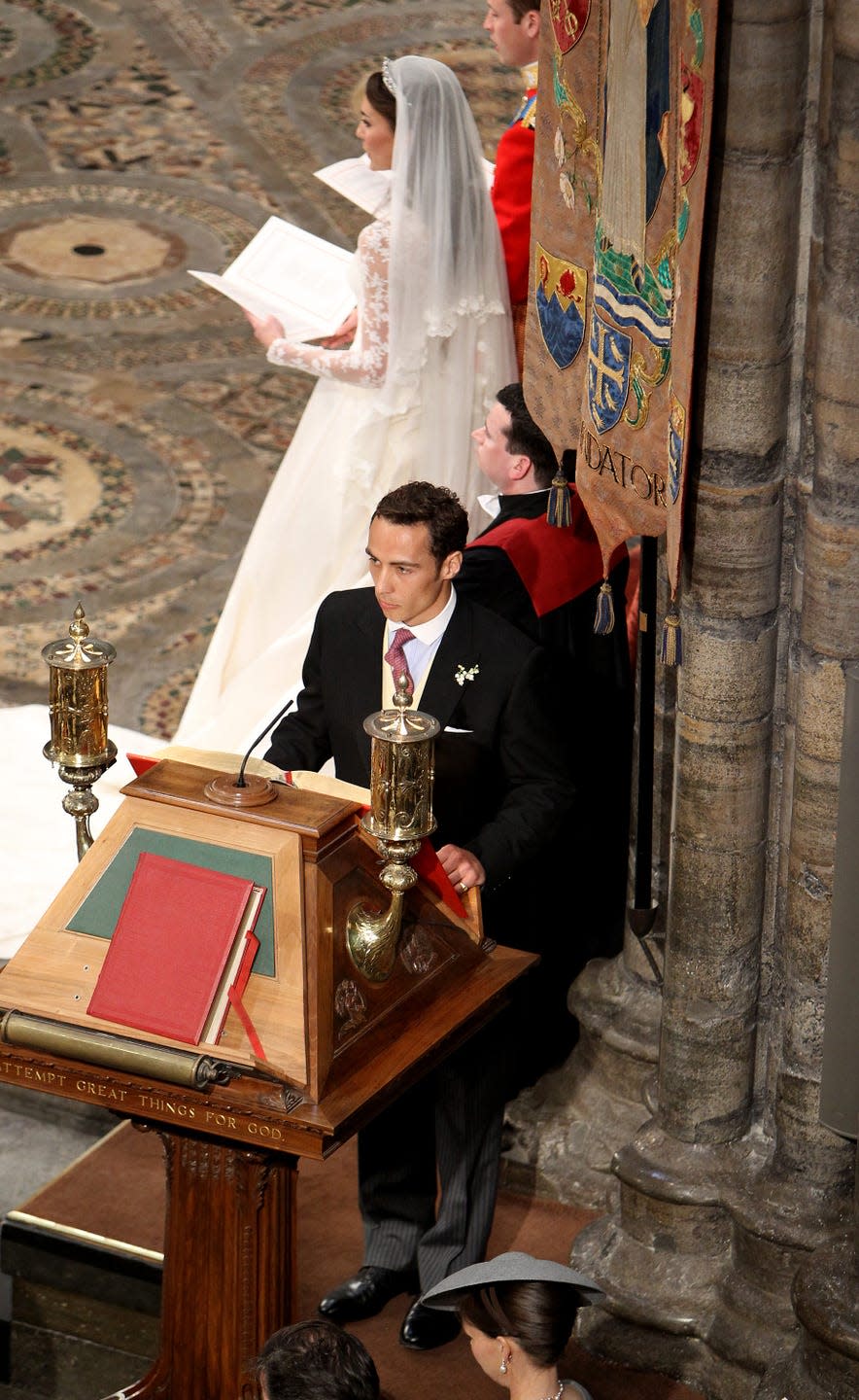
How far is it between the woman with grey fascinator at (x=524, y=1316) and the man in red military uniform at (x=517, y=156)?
357cm

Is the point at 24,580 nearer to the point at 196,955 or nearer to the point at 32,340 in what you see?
the point at 32,340

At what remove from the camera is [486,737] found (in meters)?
4.79

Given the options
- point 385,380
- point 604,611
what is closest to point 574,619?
point 604,611

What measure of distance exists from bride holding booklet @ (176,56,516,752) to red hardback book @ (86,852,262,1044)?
3.22 meters

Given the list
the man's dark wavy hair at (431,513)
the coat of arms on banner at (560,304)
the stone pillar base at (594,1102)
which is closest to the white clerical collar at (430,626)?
the man's dark wavy hair at (431,513)

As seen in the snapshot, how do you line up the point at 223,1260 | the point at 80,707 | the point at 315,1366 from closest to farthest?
the point at 315,1366
the point at 223,1260
the point at 80,707

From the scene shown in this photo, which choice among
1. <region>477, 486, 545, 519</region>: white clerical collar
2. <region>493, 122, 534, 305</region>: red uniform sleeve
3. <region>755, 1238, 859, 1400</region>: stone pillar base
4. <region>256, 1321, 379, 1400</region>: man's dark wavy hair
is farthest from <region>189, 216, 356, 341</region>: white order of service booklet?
<region>256, 1321, 379, 1400</region>: man's dark wavy hair

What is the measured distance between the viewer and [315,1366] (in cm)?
354

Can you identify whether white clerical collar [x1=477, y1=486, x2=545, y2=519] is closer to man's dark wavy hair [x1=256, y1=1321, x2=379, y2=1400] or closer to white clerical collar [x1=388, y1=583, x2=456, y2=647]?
white clerical collar [x1=388, y1=583, x2=456, y2=647]

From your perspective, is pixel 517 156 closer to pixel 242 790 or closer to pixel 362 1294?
pixel 242 790

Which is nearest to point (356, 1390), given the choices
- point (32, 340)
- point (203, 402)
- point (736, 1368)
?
point (736, 1368)

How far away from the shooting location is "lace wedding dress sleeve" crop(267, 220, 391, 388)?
6.73m

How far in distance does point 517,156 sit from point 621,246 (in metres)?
2.28

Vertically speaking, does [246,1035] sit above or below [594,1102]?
above
